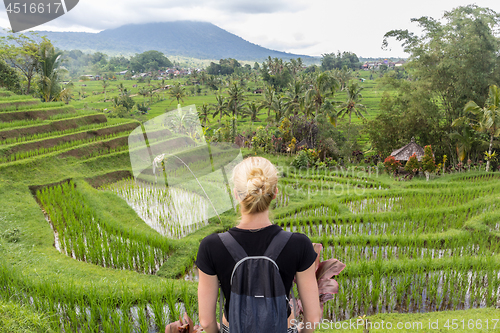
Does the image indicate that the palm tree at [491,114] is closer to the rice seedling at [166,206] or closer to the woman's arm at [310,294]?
the rice seedling at [166,206]

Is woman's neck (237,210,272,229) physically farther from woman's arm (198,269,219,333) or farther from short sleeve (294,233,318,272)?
woman's arm (198,269,219,333)

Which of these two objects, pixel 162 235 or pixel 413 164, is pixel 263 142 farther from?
pixel 162 235

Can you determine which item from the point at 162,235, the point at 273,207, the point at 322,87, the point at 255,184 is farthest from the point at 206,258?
the point at 322,87

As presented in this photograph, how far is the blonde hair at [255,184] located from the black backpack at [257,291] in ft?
0.53

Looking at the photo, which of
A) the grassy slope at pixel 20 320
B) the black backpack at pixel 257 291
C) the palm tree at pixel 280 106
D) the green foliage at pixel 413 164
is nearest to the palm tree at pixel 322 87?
the palm tree at pixel 280 106

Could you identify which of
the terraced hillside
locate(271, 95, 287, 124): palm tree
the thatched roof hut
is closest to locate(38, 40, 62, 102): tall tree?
the terraced hillside

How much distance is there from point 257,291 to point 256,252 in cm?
20

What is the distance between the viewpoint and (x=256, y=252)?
139 cm

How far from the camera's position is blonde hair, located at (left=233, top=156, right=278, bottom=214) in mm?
1384

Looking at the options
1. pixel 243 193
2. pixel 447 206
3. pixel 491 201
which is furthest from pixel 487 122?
pixel 243 193

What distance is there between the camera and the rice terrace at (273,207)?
3803 millimetres

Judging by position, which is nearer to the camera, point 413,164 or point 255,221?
point 255,221

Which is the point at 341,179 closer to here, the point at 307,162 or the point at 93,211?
the point at 307,162

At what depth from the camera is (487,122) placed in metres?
10.4
